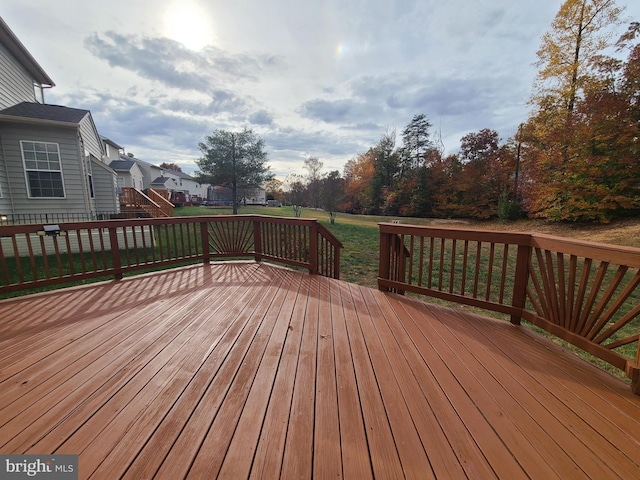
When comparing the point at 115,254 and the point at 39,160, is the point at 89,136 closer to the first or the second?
the point at 39,160

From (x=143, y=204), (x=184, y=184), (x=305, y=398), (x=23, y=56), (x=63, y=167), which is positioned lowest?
(x=305, y=398)

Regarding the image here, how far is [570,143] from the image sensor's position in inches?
430

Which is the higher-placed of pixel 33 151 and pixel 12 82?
pixel 12 82

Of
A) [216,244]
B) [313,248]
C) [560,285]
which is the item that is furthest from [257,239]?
[560,285]

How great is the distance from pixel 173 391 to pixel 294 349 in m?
0.83

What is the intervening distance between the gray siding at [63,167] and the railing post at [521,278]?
34.2 ft

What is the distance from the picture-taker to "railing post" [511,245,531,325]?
235 cm

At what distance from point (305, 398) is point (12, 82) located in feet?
38.9

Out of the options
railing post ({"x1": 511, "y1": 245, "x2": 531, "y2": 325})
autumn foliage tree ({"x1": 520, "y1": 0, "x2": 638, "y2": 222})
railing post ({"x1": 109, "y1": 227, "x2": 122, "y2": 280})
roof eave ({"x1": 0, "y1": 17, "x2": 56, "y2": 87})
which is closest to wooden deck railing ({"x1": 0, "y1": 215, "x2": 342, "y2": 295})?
railing post ({"x1": 109, "y1": 227, "x2": 122, "y2": 280})

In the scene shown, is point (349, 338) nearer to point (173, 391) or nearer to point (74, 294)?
point (173, 391)

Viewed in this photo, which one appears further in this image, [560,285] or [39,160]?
[39,160]

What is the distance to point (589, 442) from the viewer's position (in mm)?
1197

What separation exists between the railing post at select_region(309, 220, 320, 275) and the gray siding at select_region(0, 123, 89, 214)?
789 centimetres

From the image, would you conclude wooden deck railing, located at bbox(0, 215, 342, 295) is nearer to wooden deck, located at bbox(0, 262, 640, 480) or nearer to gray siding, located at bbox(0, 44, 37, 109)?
wooden deck, located at bbox(0, 262, 640, 480)
